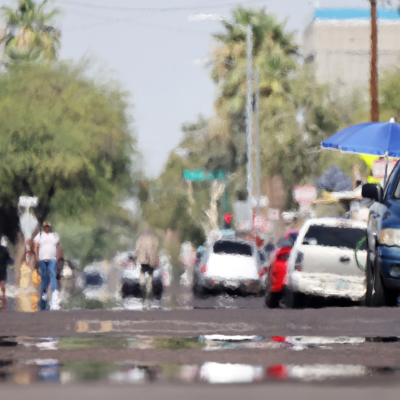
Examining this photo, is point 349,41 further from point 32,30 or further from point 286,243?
point 286,243

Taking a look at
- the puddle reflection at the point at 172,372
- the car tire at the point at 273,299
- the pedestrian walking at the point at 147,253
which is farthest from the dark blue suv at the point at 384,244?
the pedestrian walking at the point at 147,253

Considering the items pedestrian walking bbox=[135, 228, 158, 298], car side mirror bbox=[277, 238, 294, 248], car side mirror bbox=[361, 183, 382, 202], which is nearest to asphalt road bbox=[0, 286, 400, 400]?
car side mirror bbox=[361, 183, 382, 202]

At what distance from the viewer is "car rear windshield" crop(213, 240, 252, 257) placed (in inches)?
Answer: 1107

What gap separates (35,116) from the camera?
47.6 m

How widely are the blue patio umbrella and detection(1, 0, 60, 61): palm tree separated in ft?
123

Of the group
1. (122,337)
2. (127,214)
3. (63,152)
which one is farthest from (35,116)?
(127,214)

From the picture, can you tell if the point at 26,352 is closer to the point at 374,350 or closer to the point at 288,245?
the point at 374,350

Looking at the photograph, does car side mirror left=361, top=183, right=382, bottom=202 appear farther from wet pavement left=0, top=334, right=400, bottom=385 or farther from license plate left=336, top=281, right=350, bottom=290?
license plate left=336, top=281, right=350, bottom=290

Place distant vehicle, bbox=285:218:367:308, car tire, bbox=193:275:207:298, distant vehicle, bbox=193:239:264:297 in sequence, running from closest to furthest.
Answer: distant vehicle, bbox=285:218:367:308, distant vehicle, bbox=193:239:264:297, car tire, bbox=193:275:207:298

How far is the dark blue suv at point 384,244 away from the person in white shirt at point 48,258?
31.0ft

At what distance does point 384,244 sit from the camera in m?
12.8

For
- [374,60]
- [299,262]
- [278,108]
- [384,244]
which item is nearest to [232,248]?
[374,60]

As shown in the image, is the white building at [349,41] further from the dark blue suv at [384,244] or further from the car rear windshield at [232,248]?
the dark blue suv at [384,244]

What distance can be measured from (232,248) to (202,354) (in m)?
18.6
